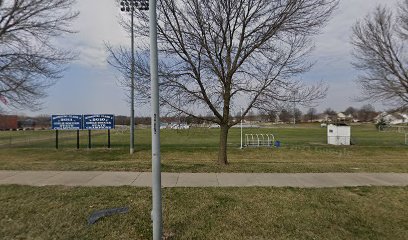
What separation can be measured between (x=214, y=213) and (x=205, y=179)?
2365mm

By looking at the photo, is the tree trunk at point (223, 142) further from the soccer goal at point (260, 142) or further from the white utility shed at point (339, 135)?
the white utility shed at point (339, 135)

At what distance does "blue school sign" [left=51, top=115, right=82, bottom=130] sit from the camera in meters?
23.1

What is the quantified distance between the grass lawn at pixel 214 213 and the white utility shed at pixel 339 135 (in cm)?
2436

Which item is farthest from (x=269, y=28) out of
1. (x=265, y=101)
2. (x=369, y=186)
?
(x=369, y=186)

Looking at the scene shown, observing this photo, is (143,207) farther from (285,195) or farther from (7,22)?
(7,22)

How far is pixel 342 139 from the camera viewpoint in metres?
29.5

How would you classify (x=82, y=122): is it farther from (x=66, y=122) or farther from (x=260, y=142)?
(x=260, y=142)

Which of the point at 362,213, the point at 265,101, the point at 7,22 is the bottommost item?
the point at 362,213

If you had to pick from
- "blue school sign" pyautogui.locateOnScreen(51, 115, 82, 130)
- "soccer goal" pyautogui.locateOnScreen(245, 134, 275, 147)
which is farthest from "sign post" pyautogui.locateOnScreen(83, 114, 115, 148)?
"soccer goal" pyautogui.locateOnScreen(245, 134, 275, 147)

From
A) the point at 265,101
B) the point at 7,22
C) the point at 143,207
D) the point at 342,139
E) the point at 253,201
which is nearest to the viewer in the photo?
the point at 143,207

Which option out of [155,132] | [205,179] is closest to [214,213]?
[155,132]

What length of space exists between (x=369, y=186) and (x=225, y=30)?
5.49 metres

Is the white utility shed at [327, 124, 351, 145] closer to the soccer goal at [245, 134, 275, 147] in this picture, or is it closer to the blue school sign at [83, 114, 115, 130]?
the soccer goal at [245, 134, 275, 147]

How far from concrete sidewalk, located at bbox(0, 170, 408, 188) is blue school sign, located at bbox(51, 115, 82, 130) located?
15.6 m
